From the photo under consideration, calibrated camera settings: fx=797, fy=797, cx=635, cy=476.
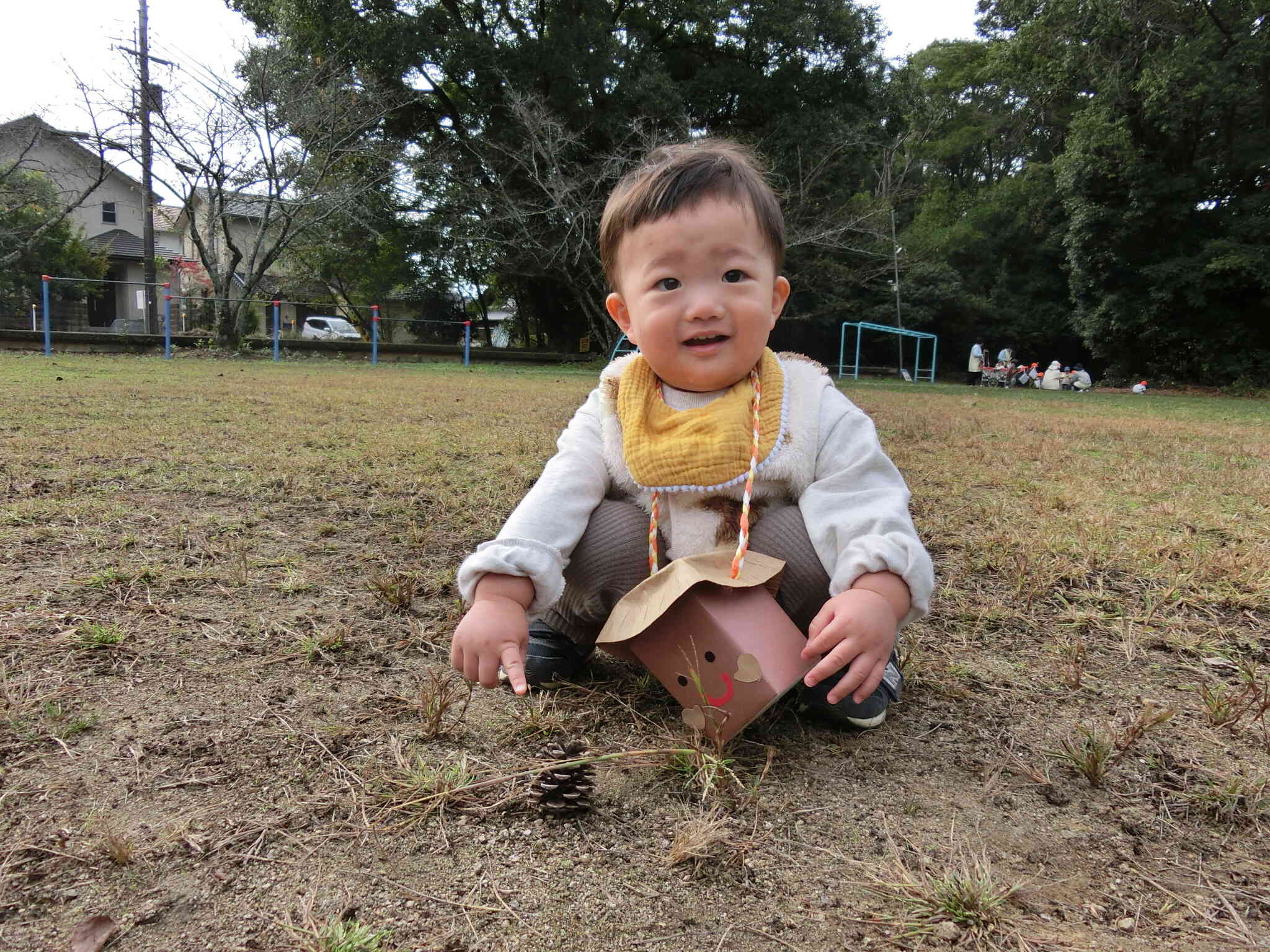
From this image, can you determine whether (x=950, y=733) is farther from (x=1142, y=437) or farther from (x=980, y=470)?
(x=1142, y=437)

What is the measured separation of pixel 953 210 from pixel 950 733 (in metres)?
30.5

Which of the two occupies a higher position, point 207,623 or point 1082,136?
point 1082,136

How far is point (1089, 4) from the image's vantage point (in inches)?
589

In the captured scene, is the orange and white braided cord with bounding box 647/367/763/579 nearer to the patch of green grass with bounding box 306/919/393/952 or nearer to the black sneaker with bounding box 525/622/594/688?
the black sneaker with bounding box 525/622/594/688

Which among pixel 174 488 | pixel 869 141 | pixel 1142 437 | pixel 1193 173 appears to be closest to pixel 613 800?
pixel 174 488

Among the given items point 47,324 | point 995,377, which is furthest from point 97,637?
point 995,377

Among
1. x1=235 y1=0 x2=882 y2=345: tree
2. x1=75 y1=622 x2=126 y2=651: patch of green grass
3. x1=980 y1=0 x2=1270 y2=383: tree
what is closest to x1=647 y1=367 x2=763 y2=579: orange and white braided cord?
x1=75 y1=622 x2=126 y2=651: patch of green grass

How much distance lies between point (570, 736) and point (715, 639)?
0.29 m

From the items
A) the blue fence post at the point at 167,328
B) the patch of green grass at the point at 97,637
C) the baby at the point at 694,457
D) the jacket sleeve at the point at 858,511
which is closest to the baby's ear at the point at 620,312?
the baby at the point at 694,457

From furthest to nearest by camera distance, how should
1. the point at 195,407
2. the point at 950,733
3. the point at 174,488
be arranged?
the point at 195,407
the point at 174,488
the point at 950,733

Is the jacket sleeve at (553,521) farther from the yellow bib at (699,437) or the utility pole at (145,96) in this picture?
the utility pole at (145,96)

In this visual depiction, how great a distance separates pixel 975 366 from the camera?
812 inches

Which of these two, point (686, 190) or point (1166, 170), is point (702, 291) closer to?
point (686, 190)

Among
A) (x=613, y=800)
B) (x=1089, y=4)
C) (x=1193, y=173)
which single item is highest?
(x=1089, y=4)
